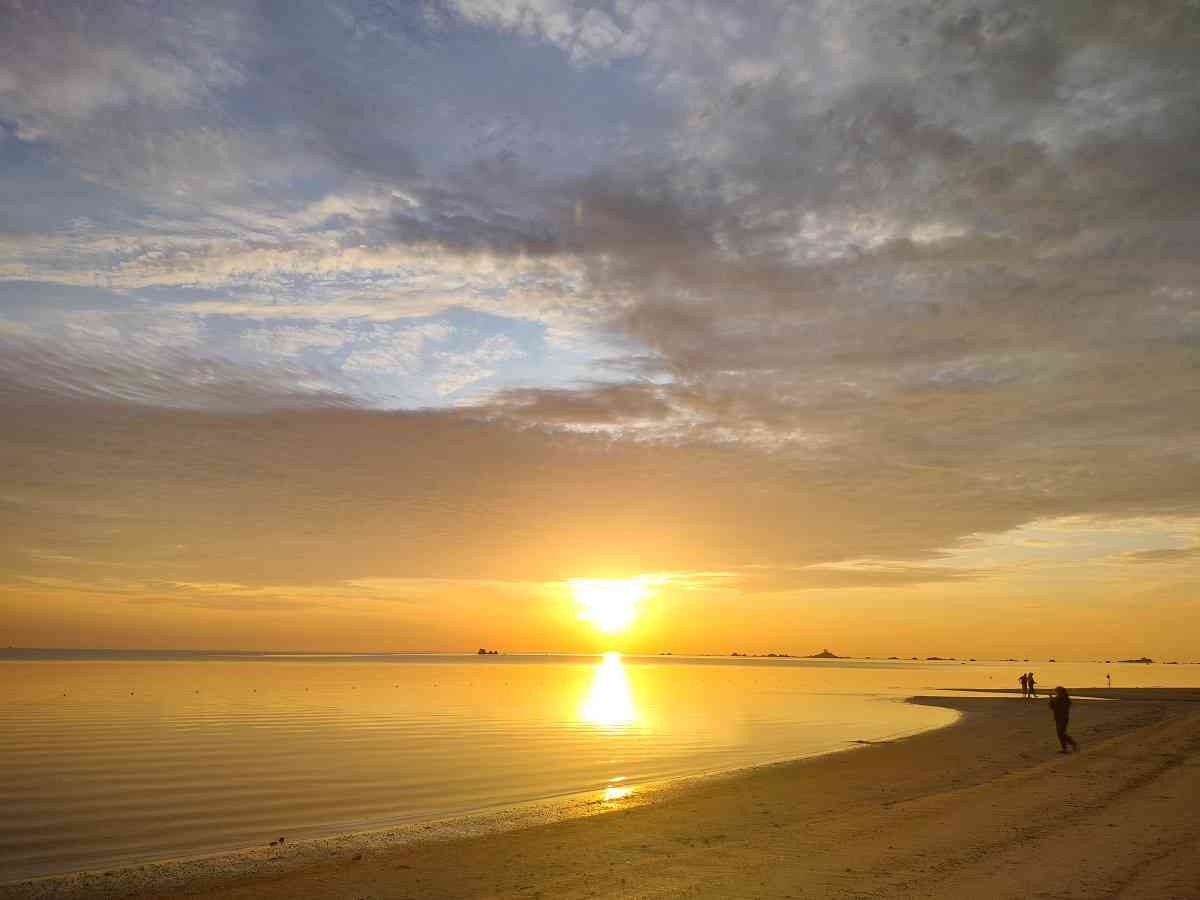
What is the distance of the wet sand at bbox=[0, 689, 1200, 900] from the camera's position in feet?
42.8

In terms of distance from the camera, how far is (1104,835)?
15688mm

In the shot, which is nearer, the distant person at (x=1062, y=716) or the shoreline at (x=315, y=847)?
the shoreline at (x=315, y=847)

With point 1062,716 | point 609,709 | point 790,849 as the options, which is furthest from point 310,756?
point 609,709

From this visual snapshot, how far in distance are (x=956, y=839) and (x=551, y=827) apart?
28.7ft

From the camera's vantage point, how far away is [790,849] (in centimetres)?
1570

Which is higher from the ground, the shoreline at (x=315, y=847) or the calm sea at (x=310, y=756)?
the calm sea at (x=310, y=756)

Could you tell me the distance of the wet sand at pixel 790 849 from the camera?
13.1 metres

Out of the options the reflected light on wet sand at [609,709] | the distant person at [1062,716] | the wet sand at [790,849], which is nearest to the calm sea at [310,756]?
the reflected light on wet sand at [609,709]

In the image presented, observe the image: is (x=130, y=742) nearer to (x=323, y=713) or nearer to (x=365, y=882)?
(x=323, y=713)

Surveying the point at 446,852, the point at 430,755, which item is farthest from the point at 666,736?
the point at 446,852

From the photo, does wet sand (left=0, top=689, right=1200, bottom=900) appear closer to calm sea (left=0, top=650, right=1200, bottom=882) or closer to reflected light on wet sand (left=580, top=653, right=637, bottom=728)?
calm sea (left=0, top=650, right=1200, bottom=882)

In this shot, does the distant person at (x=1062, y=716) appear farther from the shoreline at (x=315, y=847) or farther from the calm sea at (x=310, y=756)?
the shoreline at (x=315, y=847)

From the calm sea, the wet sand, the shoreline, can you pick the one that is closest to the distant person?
the wet sand

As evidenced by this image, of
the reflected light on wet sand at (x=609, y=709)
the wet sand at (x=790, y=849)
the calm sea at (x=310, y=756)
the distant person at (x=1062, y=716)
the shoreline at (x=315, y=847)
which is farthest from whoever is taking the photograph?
the reflected light on wet sand at (x=609, y=709)
